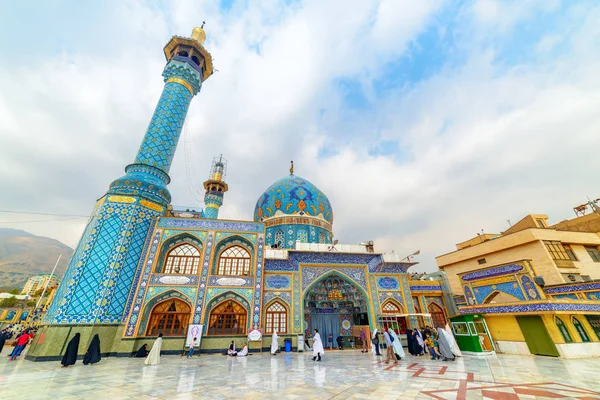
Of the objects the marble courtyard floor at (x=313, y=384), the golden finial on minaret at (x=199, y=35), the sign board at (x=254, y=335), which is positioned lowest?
the marble courtyard floor at (x=313, y=384)

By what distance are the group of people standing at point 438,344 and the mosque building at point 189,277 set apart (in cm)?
269

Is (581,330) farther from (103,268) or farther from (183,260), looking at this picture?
(103,268)

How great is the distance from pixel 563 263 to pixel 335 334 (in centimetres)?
1333

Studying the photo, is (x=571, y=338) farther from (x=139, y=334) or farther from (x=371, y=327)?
(x=139, y=334)

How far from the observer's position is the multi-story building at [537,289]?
28.5 ft

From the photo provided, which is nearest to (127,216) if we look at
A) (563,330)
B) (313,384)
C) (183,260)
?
(183,260)

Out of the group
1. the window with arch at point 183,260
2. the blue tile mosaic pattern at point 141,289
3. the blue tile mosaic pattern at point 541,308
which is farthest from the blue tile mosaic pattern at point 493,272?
the blue tile mosaic pattern at point 141,289

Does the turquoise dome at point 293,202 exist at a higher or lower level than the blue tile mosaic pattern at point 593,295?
higher

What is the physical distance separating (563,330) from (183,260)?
50.5 ft

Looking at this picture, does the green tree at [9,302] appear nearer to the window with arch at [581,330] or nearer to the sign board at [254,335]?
the sign board at [254,335]

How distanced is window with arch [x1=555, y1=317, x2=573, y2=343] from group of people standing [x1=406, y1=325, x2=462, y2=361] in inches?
136

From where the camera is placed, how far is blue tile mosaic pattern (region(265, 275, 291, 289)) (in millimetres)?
13023

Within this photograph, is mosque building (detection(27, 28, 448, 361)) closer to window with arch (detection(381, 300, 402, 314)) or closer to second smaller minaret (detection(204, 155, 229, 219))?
window with arch (detection(381, 300, 402, 314))

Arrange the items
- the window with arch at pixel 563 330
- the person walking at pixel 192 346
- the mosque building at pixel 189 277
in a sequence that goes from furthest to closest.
A: the mosque building at pixel 189 277
the person walking at pixel 192 346
the window with arch at pixel 563 330
